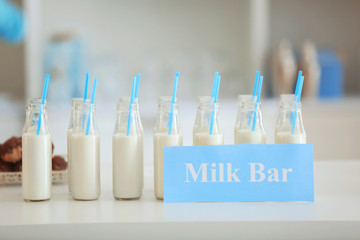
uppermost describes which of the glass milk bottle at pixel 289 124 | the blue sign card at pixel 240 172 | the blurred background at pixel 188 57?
the blurred background at pixel 188 57

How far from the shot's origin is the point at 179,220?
2.63ft

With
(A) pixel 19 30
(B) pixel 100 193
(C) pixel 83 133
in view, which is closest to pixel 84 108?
(C) pixel 83 133

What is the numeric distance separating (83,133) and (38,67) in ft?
5.58

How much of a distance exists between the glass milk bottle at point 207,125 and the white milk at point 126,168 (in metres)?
0.11

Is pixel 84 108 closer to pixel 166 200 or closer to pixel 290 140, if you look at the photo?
pixel 166 200

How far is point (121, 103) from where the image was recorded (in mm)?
968

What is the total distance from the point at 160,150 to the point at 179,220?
0.19 m

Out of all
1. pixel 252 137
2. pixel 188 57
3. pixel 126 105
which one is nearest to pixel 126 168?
pixel 126 105

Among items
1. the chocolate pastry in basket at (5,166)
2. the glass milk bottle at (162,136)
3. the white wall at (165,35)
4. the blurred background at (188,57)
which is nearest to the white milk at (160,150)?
the glass milk bottle at (162,136)

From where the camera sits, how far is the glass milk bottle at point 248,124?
3.24ft

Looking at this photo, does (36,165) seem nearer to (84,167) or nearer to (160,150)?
(84,167)

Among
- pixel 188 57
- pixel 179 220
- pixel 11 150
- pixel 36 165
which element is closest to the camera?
pixel 179 220

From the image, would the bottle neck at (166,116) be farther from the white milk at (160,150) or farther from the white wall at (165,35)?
the white wall at (165,35)

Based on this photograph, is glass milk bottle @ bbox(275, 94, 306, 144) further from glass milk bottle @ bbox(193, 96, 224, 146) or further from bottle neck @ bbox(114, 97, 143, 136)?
bottle neck @ bbox(114, 97, 143, 136)
